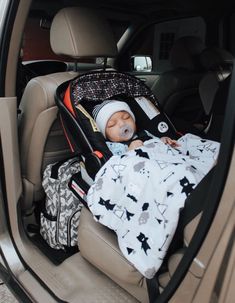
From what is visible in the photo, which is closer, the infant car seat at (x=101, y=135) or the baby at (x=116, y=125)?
the infant car seat at (x=101, y=135)

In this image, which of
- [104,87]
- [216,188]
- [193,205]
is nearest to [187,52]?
[104,87]

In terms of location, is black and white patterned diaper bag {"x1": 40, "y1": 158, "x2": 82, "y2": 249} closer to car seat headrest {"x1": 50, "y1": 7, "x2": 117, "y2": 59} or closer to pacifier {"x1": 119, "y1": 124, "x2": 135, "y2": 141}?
pacifier {"x1": 119, "y1": 124, "x2": 135, "y2": 141}

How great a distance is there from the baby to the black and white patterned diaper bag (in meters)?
Result: 0.27

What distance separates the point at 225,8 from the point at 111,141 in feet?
5.21

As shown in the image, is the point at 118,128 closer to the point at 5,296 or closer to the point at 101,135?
the point at 101,135

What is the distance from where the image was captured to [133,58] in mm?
3285

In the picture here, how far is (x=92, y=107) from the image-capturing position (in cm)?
170

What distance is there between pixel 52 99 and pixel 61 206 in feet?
1.68

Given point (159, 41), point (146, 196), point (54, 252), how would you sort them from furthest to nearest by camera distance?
point (159, 41) < point (54, 252) < point (146, 196)

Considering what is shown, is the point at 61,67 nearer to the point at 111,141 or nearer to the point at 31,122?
the point at 31,122

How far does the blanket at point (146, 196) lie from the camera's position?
109 cm

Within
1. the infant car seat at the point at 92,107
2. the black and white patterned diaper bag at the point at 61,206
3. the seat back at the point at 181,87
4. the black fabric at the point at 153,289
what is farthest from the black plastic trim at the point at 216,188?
the seat back at the point at 181,87

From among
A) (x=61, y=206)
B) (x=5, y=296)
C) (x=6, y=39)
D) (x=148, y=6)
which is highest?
(x=148, y=6)

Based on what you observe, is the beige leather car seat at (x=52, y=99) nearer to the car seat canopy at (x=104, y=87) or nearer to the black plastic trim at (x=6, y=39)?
the car seat canopy at (x=104, y=87)
